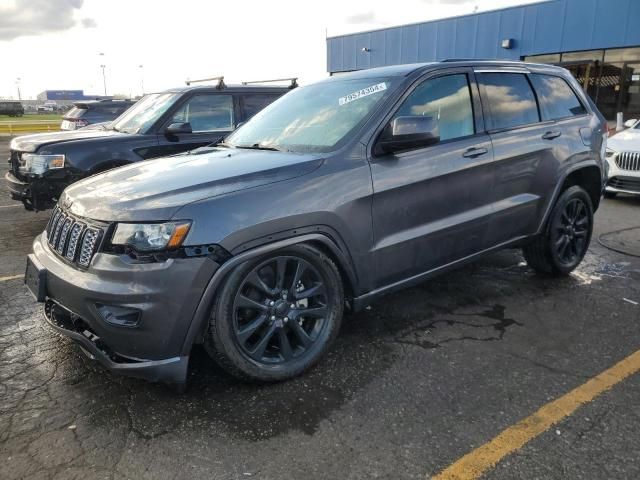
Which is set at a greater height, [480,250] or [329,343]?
[480,250]

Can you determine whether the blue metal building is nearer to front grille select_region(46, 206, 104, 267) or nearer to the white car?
the white car

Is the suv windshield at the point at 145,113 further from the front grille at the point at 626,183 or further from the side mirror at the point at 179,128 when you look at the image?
the front grille at the point at 626,183

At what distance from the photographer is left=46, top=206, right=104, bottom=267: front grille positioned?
2682mm

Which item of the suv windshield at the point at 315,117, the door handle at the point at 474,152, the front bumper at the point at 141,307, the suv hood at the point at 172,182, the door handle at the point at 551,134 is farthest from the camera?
the door handle at the point at 551,134

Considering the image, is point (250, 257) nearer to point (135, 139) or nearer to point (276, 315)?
point (276, 315)

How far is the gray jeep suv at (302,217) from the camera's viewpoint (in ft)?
8.38

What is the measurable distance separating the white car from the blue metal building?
11244 millimetres

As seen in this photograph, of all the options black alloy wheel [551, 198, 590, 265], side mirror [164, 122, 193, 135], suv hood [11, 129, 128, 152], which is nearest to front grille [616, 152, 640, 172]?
black alloy wheel [551, 198, 590, 265]

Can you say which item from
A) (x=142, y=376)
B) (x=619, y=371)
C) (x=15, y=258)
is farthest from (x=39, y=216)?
(x=619, y=371)

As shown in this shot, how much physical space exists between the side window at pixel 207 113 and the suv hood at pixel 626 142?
6.19m

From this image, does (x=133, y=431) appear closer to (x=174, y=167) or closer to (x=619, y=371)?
(x=174, y=167)

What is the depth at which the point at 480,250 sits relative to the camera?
3.95 m

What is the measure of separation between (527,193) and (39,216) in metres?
6.66

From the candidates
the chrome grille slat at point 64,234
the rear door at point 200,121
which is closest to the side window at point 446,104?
the chrome grille slat at point 64,234
